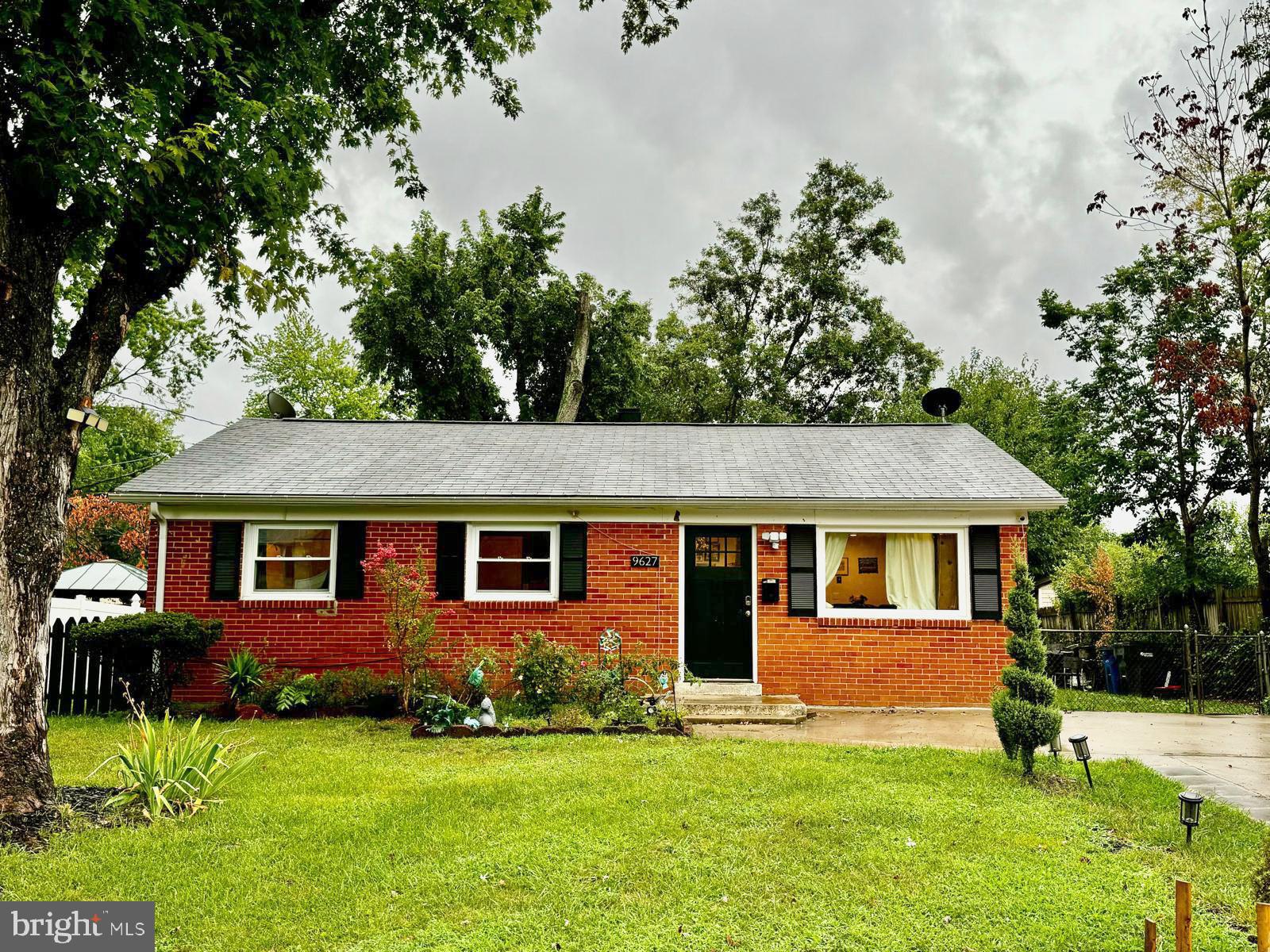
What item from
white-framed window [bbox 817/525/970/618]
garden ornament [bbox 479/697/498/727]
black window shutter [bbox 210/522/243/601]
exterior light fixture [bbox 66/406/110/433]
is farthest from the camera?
black window shutter [bbox 210/522/243/601]

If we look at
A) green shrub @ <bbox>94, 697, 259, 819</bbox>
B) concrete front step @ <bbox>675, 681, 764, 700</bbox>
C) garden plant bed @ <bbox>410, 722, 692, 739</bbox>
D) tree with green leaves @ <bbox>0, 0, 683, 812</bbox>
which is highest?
tree with green leaves @ <bbox>0, 0, 683, 812</bbox>

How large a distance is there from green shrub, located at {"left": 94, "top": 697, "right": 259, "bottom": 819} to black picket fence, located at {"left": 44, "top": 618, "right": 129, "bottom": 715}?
5.03m

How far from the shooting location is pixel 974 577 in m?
11.0

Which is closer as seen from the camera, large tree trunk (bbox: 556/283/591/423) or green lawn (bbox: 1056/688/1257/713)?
green lawn (bbox: 1056/688/1257/713)

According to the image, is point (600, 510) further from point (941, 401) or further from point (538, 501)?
point (941, 401)

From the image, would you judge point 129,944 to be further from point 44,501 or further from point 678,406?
point 678,406

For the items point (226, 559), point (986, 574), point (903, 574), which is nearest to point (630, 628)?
point (903, 574)

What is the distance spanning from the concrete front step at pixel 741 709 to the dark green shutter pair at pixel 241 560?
201 inches

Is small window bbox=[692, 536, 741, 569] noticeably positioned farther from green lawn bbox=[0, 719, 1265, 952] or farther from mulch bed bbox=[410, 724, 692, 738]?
green lawn bbox=[0, 719, 1265, 952]

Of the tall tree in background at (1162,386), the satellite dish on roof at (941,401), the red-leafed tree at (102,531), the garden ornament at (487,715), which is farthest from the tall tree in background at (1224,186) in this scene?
the red-leafed tree at (102,531)

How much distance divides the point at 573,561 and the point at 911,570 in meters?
5.00

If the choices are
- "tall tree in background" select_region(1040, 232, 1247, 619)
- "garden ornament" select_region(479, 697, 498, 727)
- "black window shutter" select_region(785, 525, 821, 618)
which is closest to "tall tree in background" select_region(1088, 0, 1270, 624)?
"tall tree in background" select_region(1040, 232, 1247, 619)

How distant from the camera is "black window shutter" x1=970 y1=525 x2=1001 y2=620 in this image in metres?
10.9

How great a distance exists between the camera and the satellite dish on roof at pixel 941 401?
15.1 m
